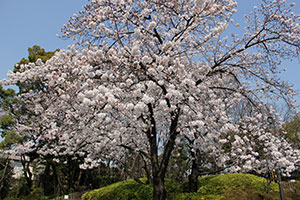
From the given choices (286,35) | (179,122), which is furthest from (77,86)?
(286,35)

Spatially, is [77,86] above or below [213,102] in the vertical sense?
above

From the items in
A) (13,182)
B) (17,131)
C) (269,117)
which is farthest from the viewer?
(13,182)

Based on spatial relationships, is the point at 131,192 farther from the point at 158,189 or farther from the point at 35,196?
Answer: the point at 35,196

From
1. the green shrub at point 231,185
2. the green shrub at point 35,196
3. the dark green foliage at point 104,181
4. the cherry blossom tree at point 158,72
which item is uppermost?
the cherry blossom tree at point 158,72

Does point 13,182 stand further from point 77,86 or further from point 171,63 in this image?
point 171,63

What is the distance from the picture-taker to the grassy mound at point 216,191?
6.28 m

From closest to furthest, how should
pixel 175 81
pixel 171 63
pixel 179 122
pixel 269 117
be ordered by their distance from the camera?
pixel 175 81, pixel 171 63, pixel 179 122, pixel 269 117

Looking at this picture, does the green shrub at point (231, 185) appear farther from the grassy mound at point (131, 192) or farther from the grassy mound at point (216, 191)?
the grassy mound at point (131, 192)

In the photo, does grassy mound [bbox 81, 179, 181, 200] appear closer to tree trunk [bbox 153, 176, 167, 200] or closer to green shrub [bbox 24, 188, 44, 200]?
tree trunk [bbox 153, 176, 167, 200]

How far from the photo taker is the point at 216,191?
682 cm

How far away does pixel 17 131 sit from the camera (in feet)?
39.9

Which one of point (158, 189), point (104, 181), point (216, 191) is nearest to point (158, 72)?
point (158, 189)

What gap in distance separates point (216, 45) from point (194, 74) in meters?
1.43

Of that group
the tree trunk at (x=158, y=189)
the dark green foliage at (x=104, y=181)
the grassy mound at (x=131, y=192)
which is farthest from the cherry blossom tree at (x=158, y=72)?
the dark green foliage at (x=104, y=181)
